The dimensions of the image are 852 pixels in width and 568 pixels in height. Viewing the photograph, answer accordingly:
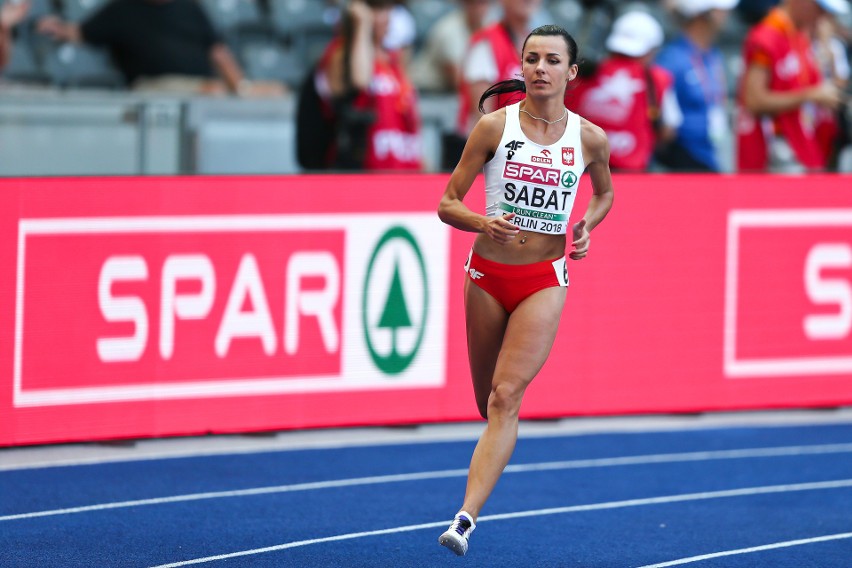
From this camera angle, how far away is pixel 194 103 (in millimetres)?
10516

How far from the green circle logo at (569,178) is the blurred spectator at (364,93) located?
393 cm

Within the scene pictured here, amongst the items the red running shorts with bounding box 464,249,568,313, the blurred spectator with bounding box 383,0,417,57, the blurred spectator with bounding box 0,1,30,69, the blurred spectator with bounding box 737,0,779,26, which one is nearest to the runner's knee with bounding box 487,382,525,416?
the red running shorts with bounding box 464,249,568,313

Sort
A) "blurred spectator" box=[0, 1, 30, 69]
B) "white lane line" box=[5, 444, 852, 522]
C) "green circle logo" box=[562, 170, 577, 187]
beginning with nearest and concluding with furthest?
"green circle logo" box=[562, 170, 577, 187]
"white lane line" box=[5, 444, 852, 522]
"blurred spectator" box=[0, 1, 30, 69]

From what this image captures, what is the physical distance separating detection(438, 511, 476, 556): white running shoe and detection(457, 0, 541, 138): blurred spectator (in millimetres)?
4499

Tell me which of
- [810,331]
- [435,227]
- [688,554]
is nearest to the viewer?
[688,554]

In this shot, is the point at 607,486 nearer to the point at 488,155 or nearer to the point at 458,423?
the point at 458,423

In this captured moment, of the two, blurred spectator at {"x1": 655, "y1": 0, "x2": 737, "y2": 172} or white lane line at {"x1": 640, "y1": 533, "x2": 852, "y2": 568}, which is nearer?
white lane line at {"x1": 640, "y1": 533, "x2": 852, "y2": 568}

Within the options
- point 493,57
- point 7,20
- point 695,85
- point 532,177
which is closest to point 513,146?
point 532,177

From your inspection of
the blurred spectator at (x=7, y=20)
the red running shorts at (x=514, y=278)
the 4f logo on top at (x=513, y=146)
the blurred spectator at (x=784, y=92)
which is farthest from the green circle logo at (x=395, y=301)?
the blurred spectator at (x=7, y=20)

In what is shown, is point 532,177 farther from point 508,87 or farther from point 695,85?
point 695,85

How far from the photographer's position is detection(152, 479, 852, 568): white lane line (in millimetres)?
6539

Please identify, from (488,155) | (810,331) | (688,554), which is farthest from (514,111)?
(810,331)

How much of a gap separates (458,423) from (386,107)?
7.22 ft

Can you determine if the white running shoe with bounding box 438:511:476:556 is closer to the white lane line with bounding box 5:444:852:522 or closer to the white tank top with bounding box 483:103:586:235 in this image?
the white tank top with bounding box 483:103:586:235
